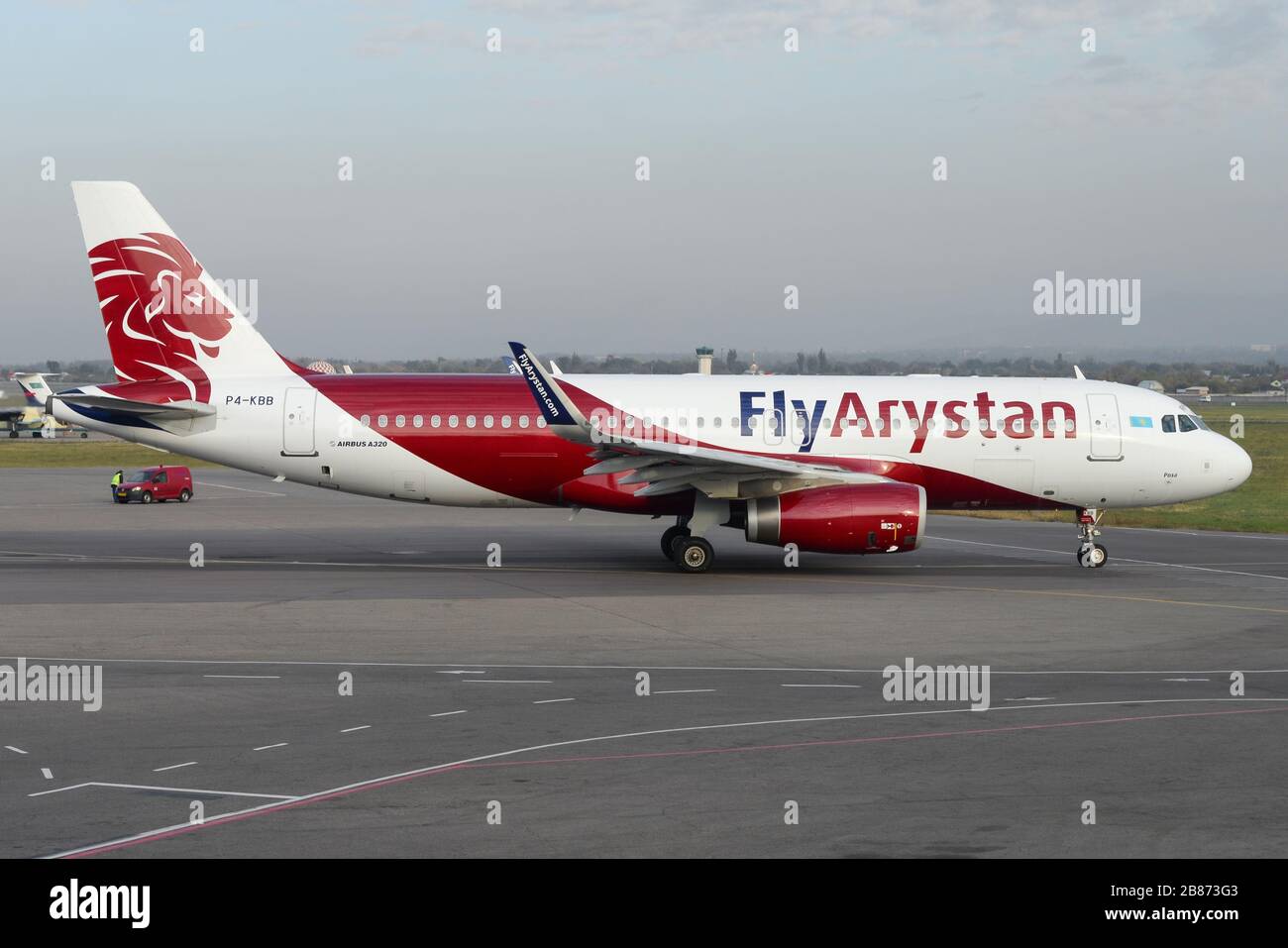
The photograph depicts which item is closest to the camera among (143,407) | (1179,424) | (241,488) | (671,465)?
(671,465)

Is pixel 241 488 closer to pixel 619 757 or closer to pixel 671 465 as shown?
pixel 671 465

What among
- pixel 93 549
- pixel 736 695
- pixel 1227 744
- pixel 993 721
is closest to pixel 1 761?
pixel 736 695

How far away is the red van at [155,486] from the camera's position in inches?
1981

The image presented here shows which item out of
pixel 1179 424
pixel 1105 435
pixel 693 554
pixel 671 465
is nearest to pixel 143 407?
pixel 671 465

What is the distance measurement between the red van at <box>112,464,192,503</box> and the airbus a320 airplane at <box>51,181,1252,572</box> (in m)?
19.9

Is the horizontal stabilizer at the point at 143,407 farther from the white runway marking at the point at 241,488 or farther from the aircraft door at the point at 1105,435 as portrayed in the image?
the white runway marking at the point at 241,488

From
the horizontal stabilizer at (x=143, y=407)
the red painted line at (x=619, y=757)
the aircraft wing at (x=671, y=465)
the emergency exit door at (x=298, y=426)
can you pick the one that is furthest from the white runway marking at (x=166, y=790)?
the horizontal stabilizer at (x=143, y=407)

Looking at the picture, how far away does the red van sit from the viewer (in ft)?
165

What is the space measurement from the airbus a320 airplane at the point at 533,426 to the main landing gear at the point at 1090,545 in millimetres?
58

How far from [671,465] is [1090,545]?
10.6 metres

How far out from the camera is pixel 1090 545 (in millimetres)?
31375

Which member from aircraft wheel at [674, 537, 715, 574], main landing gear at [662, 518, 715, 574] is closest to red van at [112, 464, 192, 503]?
main landing gear at [662, 518, 715, 574]

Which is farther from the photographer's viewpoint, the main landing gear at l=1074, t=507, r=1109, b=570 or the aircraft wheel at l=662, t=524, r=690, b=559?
the aircraft wheel at l=662, t=524, r=690, b=559

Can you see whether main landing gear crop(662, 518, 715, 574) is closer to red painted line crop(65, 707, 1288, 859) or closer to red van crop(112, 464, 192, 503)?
red painted line crop(65, 707, 1288, 859)
